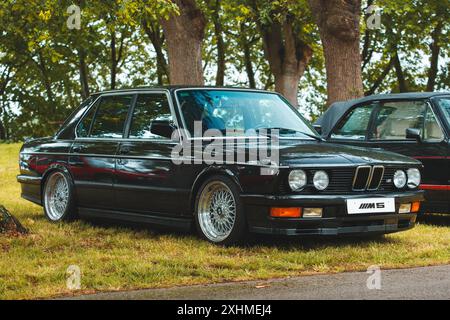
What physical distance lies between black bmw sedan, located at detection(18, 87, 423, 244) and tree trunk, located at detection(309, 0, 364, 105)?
21.6ft

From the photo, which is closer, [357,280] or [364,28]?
[357,280]

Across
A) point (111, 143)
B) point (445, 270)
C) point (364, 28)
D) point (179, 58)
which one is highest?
point (364, 28)

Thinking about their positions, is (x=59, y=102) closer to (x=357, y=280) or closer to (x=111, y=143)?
(x=111, y=143)

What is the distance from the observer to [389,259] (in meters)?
7.59

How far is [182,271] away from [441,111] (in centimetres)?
485

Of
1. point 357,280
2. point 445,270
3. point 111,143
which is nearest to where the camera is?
point 357,280

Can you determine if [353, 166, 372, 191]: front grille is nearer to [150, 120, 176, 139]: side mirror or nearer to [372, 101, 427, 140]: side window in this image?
[150, 120, 176, 139]: side mirror

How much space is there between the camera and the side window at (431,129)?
33.6ft

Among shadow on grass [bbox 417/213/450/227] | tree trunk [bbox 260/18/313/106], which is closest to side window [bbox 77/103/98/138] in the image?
shadow on grass [bbox 417/213/450/227]

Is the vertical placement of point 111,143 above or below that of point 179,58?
below

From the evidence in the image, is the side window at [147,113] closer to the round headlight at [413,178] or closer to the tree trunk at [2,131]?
the round headlight at [413,178]

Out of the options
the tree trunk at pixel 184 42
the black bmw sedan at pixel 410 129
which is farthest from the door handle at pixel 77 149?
the tree trunk at pixel 184 42
